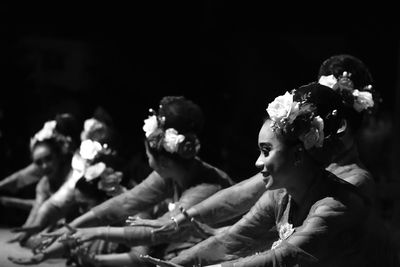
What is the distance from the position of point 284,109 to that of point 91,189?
183 centimetres

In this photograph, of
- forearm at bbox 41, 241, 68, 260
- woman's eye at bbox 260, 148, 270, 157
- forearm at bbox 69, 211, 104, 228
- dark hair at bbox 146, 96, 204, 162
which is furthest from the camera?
forearm at bbox 69, 211, 104, 228

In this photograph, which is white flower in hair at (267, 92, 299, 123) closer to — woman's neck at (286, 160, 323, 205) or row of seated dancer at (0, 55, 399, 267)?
row of seated dancer at (0, 55, 399, 267)

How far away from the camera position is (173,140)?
3.58m

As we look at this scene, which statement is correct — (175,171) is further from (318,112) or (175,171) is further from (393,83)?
(393,83)

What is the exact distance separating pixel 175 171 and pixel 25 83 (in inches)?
88.5

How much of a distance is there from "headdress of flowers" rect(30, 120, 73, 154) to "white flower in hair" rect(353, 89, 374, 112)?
2344 millimetres

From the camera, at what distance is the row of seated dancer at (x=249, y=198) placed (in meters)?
2.53

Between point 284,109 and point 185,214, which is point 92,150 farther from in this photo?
point 284,109

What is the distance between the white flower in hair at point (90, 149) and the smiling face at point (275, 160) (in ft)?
5.50

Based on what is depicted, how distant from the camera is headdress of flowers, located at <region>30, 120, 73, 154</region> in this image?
16.3 feet

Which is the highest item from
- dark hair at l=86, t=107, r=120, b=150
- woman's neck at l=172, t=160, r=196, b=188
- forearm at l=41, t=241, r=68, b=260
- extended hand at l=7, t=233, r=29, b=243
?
dark hair at l=86, t=107, r=120, b=150

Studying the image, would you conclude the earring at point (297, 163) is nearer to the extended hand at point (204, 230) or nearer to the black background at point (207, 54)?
the extended hand at point (204, 230)

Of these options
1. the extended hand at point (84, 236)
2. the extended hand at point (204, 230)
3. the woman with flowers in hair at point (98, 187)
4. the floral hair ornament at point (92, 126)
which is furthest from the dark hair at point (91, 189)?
the extended hand at point (204, 230)

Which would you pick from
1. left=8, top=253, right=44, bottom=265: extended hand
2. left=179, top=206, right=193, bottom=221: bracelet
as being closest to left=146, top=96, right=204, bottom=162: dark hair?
left=179, top=206, right=193, bottom=221: bracelet
